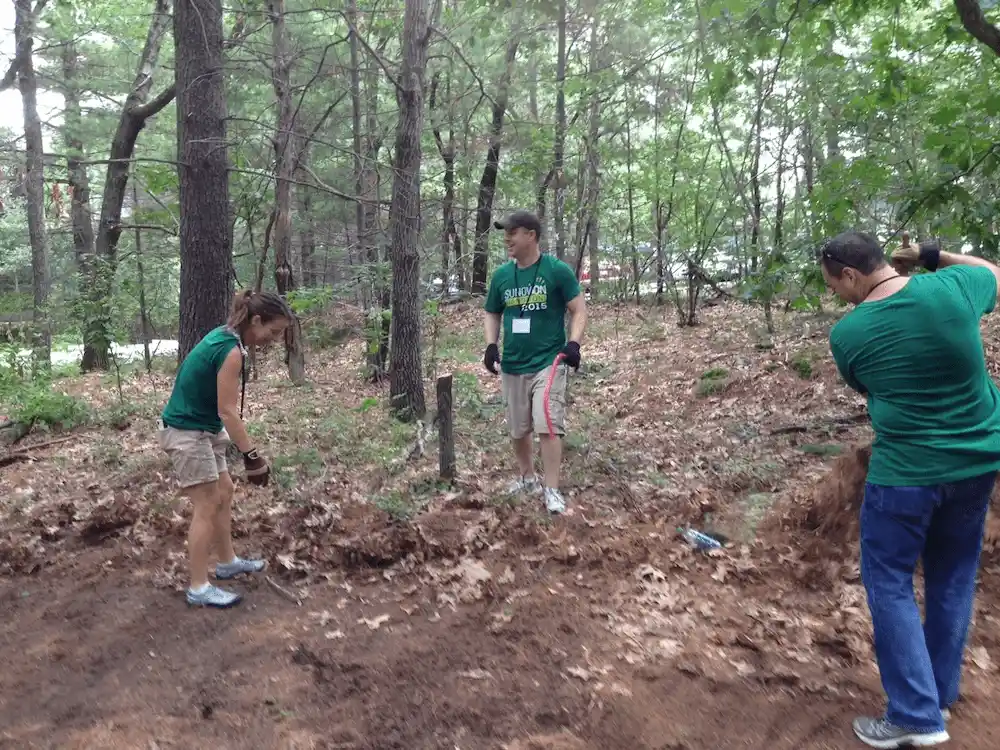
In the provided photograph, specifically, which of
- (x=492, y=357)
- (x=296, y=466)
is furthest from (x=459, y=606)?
(x=296, y=466)

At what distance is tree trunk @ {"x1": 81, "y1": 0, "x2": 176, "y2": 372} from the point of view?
962cm

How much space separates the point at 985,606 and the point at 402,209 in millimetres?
6097

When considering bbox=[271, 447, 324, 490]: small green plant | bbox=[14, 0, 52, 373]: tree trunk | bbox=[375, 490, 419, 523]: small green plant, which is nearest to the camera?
bbox=[375, 490, 419, 523]: small green plant

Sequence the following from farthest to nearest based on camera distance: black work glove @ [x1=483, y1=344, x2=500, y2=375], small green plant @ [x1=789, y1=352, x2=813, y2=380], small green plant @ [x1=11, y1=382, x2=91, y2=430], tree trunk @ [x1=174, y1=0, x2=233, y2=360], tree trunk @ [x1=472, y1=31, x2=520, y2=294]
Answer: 1. tree trunk @ [x1=472, y1=31, x2=520, y2=294]
2. small green plant @ [x1=11, y1=382, x2=91, y2=430]
3. small green plant @ [x1=789, y1=352, x2=813, y2=380]
4. tree trunk @ [x1=174, y1=0, x2=233, y2=360]
5. black work glove @ [x1=483, y1=344, x2=500, y2=375]

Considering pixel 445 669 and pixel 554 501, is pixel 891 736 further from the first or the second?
pixel 554 501

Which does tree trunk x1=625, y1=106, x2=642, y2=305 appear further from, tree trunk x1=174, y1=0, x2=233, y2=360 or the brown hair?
the brown hair

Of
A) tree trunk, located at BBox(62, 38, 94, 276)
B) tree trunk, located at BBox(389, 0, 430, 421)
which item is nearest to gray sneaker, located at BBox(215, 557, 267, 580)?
tree trunk, located at BBox(389, 0, 430, 421)

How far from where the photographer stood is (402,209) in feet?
25.2

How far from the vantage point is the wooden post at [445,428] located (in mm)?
5707

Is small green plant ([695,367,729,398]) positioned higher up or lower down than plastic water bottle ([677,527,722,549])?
higher up

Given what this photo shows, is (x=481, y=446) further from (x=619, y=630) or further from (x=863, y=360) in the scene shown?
(x=863, y=360)

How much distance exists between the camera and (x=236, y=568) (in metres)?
4.76

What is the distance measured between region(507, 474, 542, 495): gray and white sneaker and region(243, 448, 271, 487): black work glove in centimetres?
207

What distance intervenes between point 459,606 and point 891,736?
232cm
